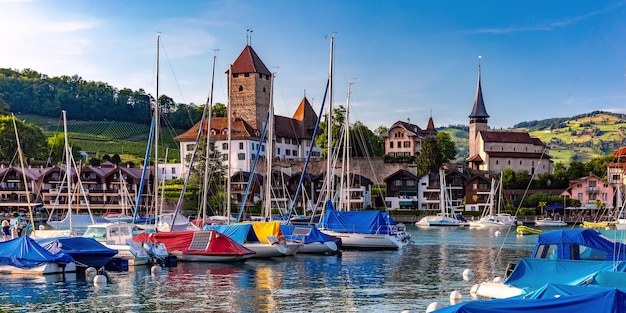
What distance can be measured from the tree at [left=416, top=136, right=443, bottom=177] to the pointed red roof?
1207 inches

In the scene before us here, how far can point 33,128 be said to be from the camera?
130 m

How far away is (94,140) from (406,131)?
71826 mm

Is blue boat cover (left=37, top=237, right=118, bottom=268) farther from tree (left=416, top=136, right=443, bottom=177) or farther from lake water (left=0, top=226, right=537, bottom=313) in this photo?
tree (left=416, top=136, right=443, bottom=177)

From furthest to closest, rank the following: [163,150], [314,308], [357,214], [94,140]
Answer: [94,140]
[163,150]
[357,214]
[314,308]

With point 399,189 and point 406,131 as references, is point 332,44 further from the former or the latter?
point 406,131

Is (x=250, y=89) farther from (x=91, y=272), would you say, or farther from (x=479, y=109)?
(x=91, y=272)

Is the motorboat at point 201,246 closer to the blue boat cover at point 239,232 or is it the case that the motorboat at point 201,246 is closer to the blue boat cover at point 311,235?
the blue boat cover at point 239,232

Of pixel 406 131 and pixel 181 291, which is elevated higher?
pixel 406 131

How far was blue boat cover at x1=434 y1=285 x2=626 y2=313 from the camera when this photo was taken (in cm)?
1491

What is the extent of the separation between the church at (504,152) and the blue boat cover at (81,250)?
101 m

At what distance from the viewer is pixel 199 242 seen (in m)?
41.8

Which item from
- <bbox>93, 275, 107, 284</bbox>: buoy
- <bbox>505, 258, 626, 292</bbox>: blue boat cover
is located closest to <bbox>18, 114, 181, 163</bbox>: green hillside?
<bbox>93, 275, 107, 284</bbox>: buoy

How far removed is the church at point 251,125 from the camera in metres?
118

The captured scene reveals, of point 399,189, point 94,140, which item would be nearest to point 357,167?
point 399,189
